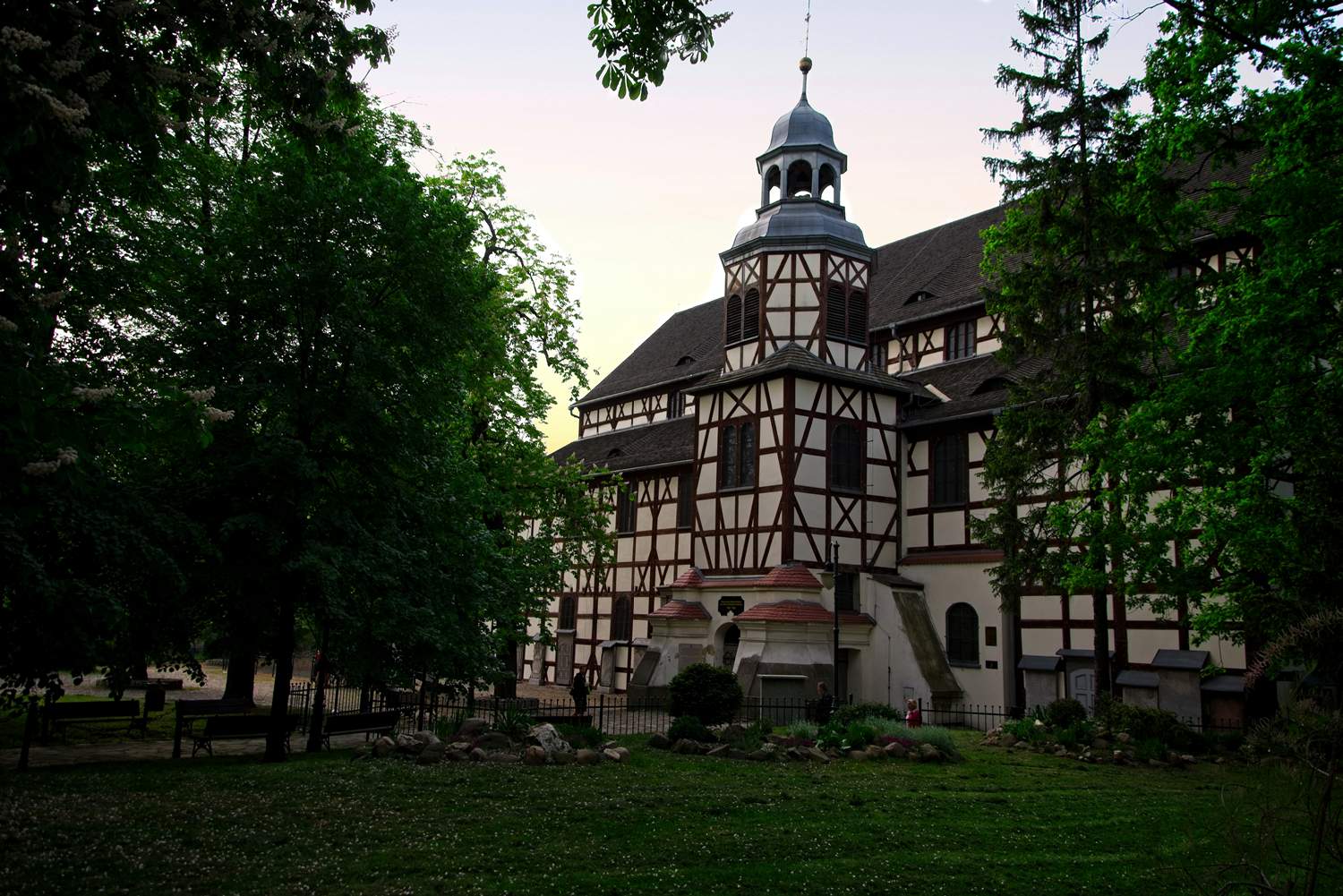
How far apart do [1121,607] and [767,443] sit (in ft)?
33.6

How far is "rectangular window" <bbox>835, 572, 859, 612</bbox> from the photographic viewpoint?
28.4 m

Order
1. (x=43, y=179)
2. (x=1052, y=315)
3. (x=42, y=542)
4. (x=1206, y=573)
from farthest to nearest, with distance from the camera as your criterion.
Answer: (x=1052, y=315)
(x=1206, y=573)
(x=42, y=542)
(x=43, y=179)

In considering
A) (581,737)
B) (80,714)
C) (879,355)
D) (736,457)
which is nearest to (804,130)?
(879,355)

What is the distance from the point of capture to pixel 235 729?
48.2 feet

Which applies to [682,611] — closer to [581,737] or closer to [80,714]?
[581,737]

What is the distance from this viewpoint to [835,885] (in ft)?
26.8

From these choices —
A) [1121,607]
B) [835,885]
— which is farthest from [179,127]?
[1121,607]

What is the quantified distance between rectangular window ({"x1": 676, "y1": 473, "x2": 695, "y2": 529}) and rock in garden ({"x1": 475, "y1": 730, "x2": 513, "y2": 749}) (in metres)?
20.2

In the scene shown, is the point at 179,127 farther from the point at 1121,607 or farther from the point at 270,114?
the point at 1121,607

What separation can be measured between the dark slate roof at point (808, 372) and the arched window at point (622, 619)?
1092 centimetres

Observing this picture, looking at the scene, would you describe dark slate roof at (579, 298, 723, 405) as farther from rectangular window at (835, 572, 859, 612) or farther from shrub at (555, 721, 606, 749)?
shrub at (555, 721, 606, 749)

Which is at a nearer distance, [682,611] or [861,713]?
[861,713]

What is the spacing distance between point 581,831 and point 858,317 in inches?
912

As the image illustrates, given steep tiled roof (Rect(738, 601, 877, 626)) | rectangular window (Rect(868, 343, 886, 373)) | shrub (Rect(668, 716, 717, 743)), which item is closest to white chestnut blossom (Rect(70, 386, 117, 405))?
shrub (Rect(668, 716, 717, 743))
